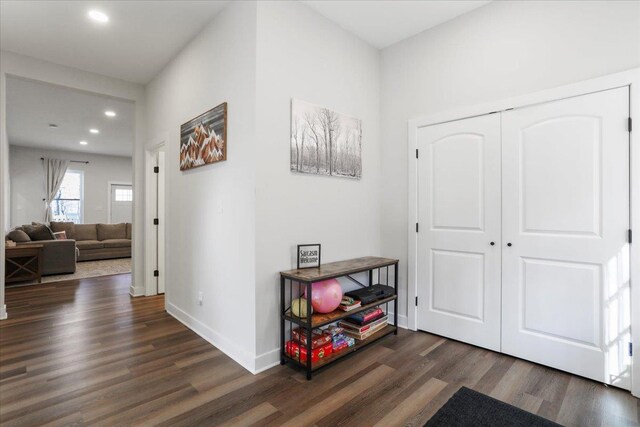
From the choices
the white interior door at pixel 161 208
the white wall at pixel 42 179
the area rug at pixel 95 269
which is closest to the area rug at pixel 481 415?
the white interior door at pixel 161 208

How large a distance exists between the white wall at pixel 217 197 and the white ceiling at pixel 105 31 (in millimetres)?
164

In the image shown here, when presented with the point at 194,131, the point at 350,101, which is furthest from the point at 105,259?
the point at 350,101

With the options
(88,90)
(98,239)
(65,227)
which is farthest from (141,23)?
(98,239)

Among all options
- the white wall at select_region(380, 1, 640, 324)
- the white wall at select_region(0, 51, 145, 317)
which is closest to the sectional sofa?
the white wall at select_region(0, 51, 145, 317)

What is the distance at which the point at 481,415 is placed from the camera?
1801 millimetres

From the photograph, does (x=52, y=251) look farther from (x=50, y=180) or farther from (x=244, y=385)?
(x=244, y=385)

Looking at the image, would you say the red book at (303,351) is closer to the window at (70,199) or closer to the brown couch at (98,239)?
the brown couch at (98,239)

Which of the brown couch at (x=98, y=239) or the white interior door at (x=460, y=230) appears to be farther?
the brown couch at (x=98, y=239)

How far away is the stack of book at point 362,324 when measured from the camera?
8.82ft

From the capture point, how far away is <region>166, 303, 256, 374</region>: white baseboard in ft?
7.75

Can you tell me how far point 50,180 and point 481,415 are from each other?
34.0 feet

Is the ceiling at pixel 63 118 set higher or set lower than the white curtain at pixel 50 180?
higher

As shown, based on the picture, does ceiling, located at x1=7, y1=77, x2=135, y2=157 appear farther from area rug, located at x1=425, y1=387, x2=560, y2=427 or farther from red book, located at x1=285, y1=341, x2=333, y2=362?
area rug, located at x1=425, y1=387, x2=560, y2=427

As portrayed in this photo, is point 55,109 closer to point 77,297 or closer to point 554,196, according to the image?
point 77,297
